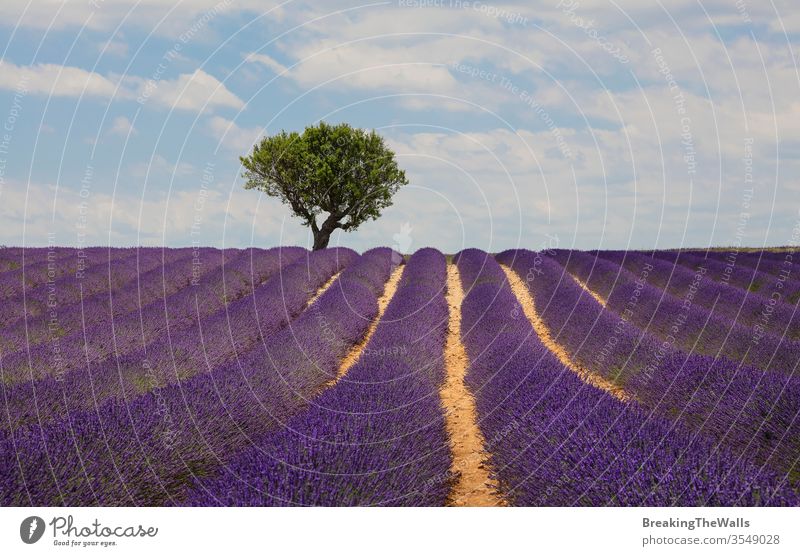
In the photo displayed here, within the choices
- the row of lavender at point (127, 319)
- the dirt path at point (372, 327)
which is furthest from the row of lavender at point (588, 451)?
the row of lavender at point (127, 319)

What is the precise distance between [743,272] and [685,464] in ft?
46.3

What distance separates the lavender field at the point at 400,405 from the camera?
329cm

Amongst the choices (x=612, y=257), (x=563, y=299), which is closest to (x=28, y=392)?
(x=563, y=299)

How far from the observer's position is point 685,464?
10.6 feet

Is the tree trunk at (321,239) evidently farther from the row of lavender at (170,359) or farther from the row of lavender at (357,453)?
the row of lavender at (357,453)

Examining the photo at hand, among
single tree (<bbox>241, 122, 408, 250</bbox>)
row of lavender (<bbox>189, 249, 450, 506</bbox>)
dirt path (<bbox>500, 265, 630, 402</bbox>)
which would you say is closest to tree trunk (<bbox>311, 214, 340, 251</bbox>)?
single tree (<bbox>241, 122, 408, 250</bbox>)

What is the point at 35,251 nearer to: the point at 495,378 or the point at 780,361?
the point at 495,378

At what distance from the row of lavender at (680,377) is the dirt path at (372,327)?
2.90 m

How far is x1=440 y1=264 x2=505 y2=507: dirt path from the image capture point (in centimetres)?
435

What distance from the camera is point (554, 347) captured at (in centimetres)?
966

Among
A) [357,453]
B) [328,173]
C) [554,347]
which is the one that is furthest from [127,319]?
[328,173]

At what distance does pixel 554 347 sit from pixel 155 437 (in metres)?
6.71

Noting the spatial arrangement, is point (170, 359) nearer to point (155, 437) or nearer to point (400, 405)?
point (155, 437)

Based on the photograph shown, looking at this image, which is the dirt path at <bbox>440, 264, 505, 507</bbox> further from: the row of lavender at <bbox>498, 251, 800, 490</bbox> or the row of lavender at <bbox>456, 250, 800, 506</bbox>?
the row of lavender at <bbox>498, 251, 800, 490</bbox>
